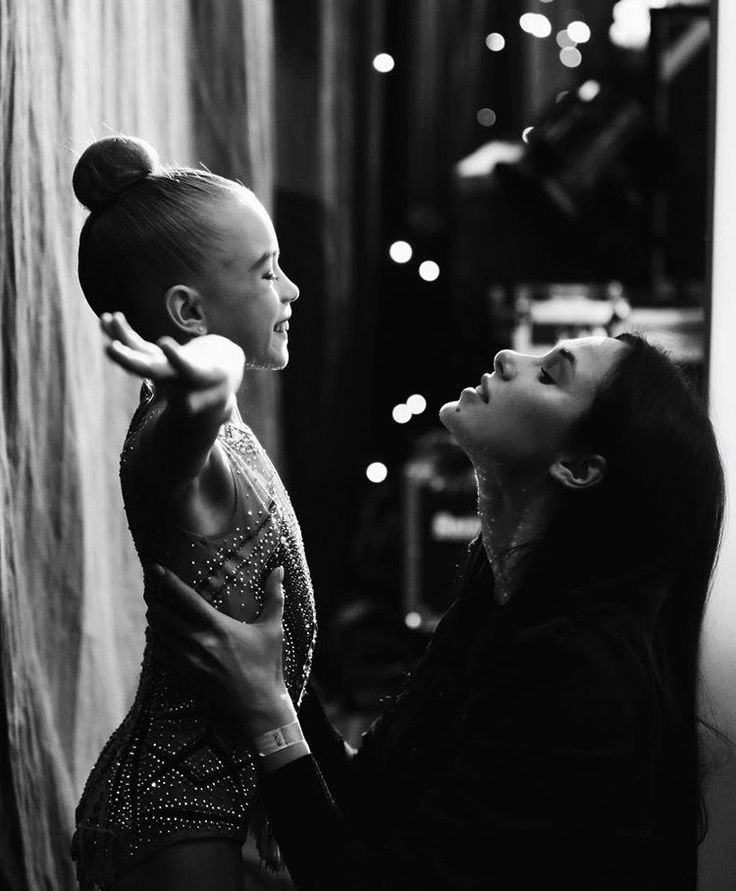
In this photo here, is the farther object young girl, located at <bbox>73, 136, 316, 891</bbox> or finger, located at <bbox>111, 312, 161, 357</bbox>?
young girl, located at <bbox>73, 136, 316, 891</bbox>

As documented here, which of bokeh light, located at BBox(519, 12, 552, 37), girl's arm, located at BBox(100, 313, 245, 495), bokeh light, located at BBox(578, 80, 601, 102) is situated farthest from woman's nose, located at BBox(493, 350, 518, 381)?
bokeh light, located at BBox(519, 12, 552, 37)

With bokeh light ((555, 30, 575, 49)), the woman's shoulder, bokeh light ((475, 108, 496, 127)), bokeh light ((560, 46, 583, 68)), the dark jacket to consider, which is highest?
bokeh light ((555, 30, 575, 49))

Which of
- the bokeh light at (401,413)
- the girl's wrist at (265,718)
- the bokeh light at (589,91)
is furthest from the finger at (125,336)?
the bokeh light at (589,91)

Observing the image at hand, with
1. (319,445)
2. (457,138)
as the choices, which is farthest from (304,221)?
(457,138)

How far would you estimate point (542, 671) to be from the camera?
3.27 feet

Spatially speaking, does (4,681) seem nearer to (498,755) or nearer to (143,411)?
(143,411)

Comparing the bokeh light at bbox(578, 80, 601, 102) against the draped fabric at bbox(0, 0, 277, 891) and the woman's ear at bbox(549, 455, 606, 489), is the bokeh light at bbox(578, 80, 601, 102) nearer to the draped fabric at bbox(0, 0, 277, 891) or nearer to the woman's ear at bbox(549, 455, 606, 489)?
the draped fabric at bbox(0, 0, 277, 891)

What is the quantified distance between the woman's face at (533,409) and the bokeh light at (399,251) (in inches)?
102

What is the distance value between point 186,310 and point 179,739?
14.9 inches

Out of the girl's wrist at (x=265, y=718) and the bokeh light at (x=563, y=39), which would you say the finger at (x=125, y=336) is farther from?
the bokeh light at (x=563, y=39)

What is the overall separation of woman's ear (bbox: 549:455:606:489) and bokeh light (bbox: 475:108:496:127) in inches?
127

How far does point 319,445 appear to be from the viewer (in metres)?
2.97

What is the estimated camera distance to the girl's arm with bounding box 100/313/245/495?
0.79 m

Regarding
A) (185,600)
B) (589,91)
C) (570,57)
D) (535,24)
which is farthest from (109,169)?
(570,57)
